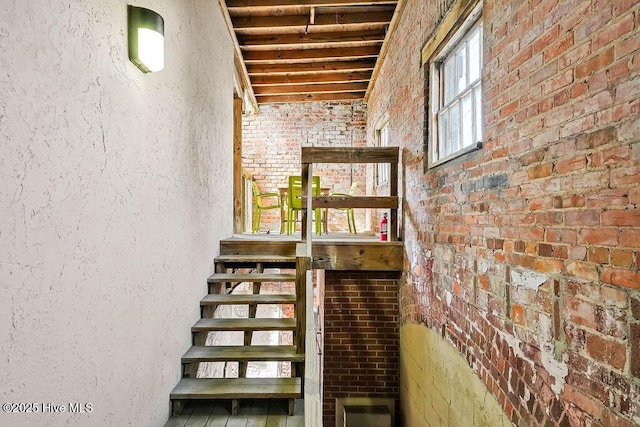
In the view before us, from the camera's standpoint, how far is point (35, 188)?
3.77 feet

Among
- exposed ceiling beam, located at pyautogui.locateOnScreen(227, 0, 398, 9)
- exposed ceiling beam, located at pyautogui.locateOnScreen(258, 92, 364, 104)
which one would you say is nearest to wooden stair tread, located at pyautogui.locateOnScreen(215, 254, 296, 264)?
exposed ceiling beam, located at pyautogui.locateOnScreen(227, 0, 398, 9)

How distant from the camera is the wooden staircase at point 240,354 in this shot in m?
2.29

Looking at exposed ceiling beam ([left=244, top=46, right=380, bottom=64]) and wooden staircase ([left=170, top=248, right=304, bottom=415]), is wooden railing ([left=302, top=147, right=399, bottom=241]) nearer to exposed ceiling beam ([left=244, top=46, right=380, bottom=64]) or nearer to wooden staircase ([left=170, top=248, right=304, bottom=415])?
wooden staircase ([left=170, top=248, right=304, bottom=415])

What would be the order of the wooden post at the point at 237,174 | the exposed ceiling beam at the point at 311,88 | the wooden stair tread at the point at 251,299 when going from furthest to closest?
the exposed ceiling beam at the point at 311,88, the wooden post at the point at 237,174, the wooden stair tread at the point at 251,299

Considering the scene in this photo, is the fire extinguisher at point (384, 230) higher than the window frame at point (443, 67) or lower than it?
lower

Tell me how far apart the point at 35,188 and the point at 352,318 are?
3138 mm

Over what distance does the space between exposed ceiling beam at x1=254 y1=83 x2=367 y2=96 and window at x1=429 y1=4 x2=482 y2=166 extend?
3.43m

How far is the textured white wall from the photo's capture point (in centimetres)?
108

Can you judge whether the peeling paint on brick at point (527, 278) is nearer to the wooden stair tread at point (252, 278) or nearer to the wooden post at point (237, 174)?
the wooden stair tread at point (252, 278)

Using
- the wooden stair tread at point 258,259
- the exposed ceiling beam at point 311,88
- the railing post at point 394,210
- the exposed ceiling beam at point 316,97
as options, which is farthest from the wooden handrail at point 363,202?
the exposed ceiling beam at point 316,97

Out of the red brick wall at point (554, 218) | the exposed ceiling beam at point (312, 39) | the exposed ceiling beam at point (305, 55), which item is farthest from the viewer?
the exposed ceiling beam at point (305, 55)

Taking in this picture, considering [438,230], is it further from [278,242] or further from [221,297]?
[221,297]

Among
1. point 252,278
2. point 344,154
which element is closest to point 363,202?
point 344,154

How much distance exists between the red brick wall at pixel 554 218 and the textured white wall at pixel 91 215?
1.75 meters
